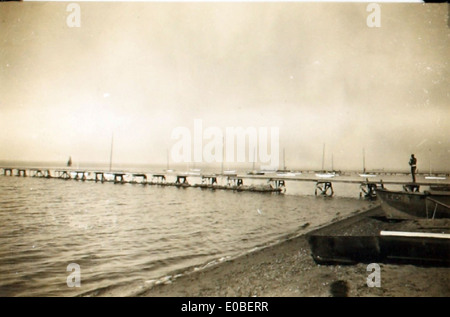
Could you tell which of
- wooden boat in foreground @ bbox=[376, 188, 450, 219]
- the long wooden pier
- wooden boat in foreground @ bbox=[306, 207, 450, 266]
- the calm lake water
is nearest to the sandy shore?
wooden boat in foreground @ bbox=[306, 207, 450, 266]

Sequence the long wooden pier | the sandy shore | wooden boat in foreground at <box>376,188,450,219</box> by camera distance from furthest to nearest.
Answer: the long wooden pier < wooden boat in foreground at <box>376,188,450,219</box> < the sandy shore

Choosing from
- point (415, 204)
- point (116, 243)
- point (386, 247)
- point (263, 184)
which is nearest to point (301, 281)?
point (386, 247)

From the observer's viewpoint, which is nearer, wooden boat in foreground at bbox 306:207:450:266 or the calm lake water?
wooden boat in foreground at bbox 306:207:450:266

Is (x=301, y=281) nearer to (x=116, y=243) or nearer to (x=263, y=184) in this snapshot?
(x=116, y=243)

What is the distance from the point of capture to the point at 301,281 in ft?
23.3

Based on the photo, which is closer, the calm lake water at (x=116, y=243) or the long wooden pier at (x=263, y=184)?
the calm lake water at (x=116, y=243)

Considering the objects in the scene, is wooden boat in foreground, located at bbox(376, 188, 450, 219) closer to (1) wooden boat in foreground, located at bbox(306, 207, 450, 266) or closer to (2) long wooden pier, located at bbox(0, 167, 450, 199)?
(2) long wooden pier, located at bbox(0, 167, 450, 199)

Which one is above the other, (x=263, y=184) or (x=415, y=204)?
(x=415, y=204)

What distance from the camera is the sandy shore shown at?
6.32 m

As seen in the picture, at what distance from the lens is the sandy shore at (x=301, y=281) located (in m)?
6.32

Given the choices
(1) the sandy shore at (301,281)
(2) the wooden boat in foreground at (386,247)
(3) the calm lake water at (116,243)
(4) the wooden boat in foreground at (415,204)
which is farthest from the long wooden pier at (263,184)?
(1) the sandy shore at (301,281)

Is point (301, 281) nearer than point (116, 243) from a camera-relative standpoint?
Yes

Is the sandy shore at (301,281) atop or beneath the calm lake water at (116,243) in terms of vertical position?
atop

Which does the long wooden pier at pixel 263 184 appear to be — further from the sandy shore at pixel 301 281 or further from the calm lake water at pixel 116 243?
the sandy shore at pixel 301 281
